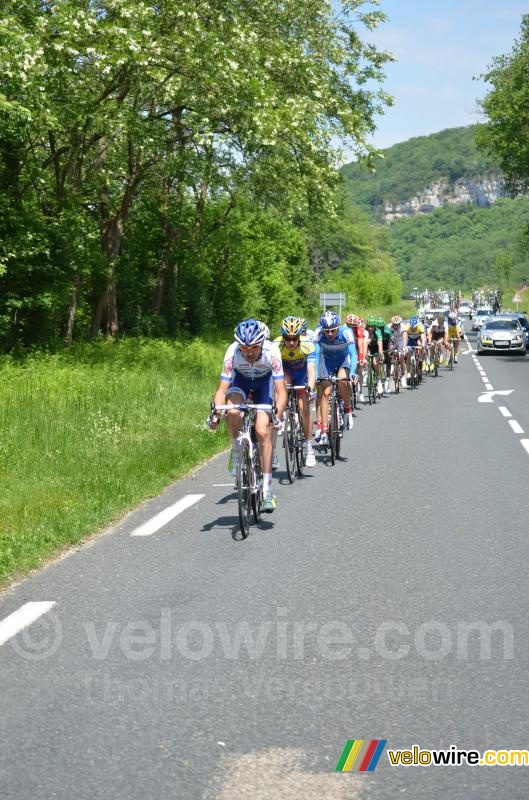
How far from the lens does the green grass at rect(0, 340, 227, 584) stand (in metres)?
7.89

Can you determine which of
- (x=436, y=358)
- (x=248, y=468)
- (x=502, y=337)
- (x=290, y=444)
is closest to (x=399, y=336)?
(x=436, y=358)

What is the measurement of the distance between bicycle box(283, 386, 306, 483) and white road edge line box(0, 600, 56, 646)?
16.7 ft

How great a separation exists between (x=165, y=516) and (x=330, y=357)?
5002mm

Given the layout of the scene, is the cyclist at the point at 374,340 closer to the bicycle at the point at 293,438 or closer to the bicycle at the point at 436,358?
the bicycle at the point at 436,358

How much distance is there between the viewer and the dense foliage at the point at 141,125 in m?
17.9

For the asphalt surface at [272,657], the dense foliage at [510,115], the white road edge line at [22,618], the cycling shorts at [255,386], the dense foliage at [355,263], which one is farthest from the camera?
the dense foliage at [355,263]

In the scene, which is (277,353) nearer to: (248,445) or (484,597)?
(248,445)

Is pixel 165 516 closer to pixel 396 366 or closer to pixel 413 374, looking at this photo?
pixel 396 366

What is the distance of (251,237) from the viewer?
40.3 m

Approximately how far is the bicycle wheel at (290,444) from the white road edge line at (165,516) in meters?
1.33

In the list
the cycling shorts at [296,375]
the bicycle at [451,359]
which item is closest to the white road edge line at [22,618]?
the cycling shorts at [296,375]

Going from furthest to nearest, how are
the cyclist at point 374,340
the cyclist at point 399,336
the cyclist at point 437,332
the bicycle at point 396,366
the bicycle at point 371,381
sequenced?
Result: the cyclist at point 437,332, the bicycle at point 396,366, the cyclist at point 399,336, the cyclist at point 374,340, the bicycle at point 371,381

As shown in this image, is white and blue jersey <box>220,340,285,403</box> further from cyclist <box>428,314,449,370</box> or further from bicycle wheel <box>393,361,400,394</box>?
cyclist <box>428,314,449,370</box>

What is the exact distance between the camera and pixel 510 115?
131ft
